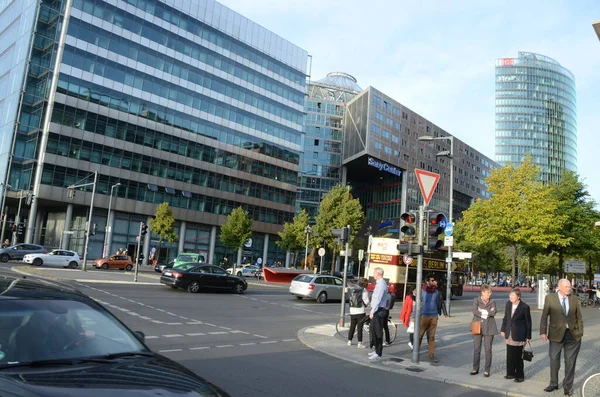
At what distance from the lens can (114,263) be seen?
130 ft

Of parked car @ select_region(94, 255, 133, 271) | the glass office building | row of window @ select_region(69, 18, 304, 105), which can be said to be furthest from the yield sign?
row of window @ select_region(69, 18, 304, 105)

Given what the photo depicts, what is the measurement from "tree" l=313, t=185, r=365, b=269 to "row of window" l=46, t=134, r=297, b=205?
17.2 metres

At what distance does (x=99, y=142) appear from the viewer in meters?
49.1

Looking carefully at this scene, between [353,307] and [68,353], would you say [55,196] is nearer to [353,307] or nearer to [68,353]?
[353,307]

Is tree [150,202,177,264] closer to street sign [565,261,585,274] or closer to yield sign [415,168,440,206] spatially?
street sign [565,261,585,274]

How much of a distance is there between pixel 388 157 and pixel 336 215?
29531mm

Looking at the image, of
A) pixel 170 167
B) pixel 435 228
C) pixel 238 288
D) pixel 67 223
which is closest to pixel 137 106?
pixel 170 167

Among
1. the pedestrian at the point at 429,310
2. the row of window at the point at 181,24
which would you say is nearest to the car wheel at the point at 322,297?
the pedestrian at the point at 429,310

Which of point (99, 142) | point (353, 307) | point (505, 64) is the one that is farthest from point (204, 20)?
point (505, 64)

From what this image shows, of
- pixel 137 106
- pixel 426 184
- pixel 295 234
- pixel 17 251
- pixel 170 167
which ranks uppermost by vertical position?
pixel 137 106

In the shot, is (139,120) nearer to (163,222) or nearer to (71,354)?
(163,222)

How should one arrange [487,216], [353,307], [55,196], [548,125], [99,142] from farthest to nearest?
[548,125]
[99,142]
[55,196]
[487,216]
[353,307]

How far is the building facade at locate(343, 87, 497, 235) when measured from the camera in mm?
73188

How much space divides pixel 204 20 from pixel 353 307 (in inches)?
2160
